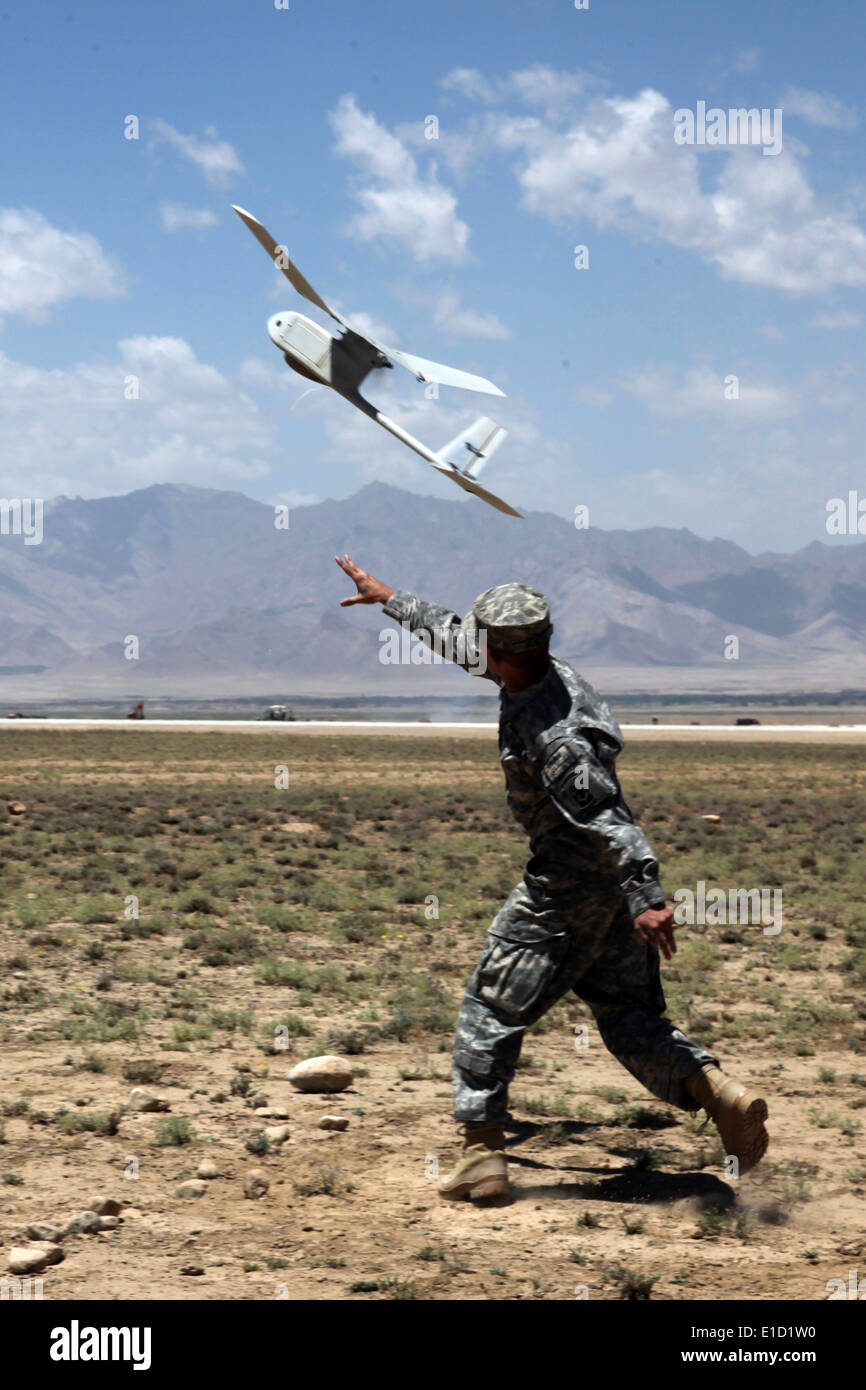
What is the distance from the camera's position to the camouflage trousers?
562cm

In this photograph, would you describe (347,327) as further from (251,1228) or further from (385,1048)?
(251,1228)

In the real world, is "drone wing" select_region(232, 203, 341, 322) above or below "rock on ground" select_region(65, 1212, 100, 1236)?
above

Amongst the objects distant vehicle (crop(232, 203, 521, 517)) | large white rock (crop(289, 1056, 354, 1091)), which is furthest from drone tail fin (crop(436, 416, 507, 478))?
large white rock (crop(289, 1056, 354, 1091))

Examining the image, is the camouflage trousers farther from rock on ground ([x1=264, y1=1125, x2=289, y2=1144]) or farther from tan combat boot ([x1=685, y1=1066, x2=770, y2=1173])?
rock on ground ([x1=264, y1=1125, x2=289, y2=1144])

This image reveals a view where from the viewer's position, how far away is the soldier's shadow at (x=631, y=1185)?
5777 millimetres

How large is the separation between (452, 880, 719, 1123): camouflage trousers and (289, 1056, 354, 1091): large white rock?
188cm

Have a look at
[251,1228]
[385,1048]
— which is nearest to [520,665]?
[251,1228]

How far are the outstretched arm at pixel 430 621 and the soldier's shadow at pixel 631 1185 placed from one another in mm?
2156

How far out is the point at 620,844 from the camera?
17.4ft

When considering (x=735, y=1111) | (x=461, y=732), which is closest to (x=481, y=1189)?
(x=735, y=1111)

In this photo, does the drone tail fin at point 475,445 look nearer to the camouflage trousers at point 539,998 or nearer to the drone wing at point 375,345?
the drone wing at point 375,345

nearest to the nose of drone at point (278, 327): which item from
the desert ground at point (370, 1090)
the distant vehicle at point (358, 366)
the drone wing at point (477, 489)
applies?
the distant vehicle at point (358, 366)

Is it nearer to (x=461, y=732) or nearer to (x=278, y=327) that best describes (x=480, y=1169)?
(x=278, y=327)
